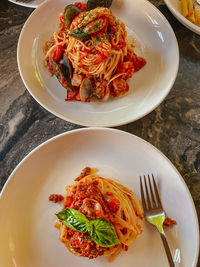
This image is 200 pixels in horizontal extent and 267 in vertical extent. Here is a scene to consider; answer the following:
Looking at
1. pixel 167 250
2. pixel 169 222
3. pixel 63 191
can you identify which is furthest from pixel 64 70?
pixel 167 250

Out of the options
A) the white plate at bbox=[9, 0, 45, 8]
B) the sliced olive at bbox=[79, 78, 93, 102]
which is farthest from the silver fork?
the white plate at bbox=[9, 0, 45, 8]

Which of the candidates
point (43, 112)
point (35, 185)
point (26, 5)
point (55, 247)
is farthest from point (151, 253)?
point (26, 5)

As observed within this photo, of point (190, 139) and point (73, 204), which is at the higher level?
point (73, 204)

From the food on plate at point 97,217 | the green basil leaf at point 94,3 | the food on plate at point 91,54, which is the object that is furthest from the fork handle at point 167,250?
the green basil leaf at point 94,3

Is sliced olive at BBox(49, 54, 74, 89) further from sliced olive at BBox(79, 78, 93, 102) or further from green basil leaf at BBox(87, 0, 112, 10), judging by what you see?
green basil leaf at BBox(87, 0, 112, 10)

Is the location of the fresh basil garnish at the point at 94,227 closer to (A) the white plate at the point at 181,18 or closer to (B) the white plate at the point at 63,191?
(B) the white plate at the point at 63,191

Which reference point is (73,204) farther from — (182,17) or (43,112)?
(182,17)
